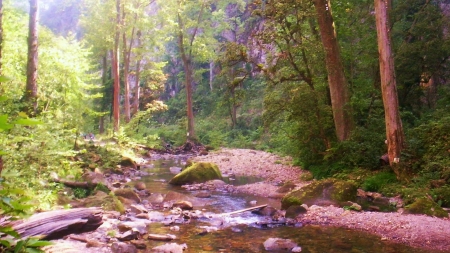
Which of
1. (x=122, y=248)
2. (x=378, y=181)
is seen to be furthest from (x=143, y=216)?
(x=378, y=181)

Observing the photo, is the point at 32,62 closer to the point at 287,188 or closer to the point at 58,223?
the point at 58,223

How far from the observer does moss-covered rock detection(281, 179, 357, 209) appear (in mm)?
10242

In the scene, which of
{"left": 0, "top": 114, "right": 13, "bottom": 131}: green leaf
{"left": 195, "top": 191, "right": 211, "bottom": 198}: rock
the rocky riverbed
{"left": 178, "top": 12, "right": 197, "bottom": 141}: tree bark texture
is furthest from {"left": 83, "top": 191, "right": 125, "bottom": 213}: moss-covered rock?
{"left": 178, "top": 12, "right": 197, "bottom": 141}: tree bark texture

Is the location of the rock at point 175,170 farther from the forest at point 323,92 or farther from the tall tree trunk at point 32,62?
the tall tree trunk at point 32,62

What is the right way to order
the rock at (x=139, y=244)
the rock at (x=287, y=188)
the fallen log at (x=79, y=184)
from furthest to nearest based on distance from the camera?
the rock at (x=287, y=188)
the fallen log at (x=79, y=184)
the rock at (x=139, y=244)

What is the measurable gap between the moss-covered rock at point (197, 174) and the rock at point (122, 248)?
8.58 m

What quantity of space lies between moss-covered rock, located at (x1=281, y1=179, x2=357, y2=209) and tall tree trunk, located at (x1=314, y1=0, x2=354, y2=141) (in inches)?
120

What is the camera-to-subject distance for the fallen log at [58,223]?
4.25 m

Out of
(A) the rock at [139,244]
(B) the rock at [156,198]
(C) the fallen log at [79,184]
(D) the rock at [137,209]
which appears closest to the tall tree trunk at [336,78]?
(B) the rock at [156,198]

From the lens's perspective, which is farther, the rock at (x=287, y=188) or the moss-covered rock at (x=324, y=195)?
the rock at (x=287, y=188)

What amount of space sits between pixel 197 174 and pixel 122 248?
30.4ft

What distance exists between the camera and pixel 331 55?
1334 cm

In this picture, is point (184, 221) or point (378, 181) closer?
point (184, 221)

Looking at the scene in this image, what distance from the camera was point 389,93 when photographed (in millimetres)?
11289
